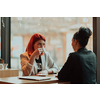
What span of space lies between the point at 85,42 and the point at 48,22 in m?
2.54

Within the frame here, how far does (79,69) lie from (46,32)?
2693 mm

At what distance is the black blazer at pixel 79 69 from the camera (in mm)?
1938

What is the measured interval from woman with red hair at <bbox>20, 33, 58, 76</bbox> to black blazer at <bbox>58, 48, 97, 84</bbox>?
0.85 m

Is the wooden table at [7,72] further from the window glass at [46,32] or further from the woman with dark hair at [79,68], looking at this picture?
the woman with dark hair at [79,68]

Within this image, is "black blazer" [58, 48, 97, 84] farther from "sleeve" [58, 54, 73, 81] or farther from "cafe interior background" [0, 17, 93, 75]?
"cafe interior background" [0, 17, 93, 75]

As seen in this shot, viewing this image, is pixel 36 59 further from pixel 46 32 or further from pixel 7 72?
pixel 46 32

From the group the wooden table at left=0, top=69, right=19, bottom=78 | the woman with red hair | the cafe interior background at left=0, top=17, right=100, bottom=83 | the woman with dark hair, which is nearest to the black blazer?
the woman with dark hair

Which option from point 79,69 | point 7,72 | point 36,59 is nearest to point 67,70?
point 79,69

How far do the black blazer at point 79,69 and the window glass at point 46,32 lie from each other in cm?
252

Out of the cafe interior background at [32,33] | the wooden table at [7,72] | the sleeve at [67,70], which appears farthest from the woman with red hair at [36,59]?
the cafe interior background at [32,33]

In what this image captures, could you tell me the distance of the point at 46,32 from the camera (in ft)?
14.9
